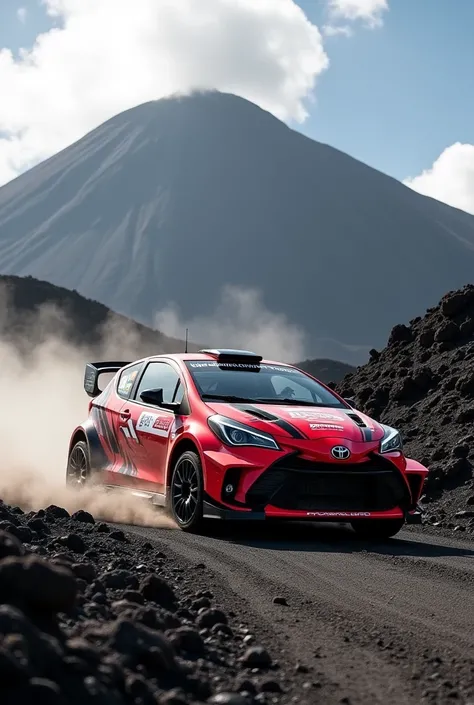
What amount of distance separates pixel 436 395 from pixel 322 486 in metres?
6.94

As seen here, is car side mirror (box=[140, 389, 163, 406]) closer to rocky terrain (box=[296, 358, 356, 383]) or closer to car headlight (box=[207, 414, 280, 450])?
car headlight (box=[207, 414, 280, 450])

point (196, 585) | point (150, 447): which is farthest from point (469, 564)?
point (150, 447)

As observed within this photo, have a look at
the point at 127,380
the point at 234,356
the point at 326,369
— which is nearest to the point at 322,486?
the point at 234,356

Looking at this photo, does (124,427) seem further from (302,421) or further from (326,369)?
(326,369)

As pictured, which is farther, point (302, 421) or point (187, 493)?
point (187, 493)

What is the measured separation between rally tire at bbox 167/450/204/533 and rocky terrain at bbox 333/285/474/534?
3038 millimetres

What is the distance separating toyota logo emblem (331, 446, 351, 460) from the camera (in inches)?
338

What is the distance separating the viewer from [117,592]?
205 inches

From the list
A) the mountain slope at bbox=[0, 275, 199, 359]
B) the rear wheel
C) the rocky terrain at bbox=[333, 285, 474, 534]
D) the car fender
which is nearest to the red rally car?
the car fender

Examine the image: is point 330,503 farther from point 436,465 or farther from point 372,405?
point 372,405

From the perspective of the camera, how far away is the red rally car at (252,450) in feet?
28.1

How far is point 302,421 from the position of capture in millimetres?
8875

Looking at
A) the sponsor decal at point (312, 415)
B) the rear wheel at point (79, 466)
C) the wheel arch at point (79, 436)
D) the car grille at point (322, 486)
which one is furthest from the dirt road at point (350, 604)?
the wheel arch at point (79, 436)

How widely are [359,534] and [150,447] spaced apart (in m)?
1.95
